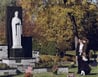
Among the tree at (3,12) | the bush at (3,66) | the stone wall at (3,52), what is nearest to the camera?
the bush at (3,66)

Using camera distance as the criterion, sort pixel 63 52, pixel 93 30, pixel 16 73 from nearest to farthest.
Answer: pixel 16 73, pixel 63 52, pixel 93 30

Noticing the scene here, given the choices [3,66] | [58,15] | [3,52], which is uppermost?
[58,15]

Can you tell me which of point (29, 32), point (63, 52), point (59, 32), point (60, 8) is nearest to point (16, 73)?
point (60, 8)

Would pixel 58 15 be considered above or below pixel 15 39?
above

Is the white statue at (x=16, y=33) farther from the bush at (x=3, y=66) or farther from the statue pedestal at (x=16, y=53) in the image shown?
the bush at (x=3, y=66)

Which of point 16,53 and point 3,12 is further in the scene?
point 3,12

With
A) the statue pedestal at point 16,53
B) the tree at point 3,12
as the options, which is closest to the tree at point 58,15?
the statue pedestal at point 16,53

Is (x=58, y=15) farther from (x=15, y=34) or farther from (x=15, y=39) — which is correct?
(x=15, y=39)

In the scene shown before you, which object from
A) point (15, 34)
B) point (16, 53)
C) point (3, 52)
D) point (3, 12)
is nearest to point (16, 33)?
point (15, 34)

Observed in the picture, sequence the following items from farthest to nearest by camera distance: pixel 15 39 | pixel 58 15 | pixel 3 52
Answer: pixel 58 15 < pixel 3 52 < pixel 15 39

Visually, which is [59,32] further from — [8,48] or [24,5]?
[8,48]

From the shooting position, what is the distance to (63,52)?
43000 mm

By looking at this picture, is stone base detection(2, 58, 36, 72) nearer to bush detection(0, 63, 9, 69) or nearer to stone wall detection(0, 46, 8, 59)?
bush detection(0, 63, 9, 69)

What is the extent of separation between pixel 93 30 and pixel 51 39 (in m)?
9.47
